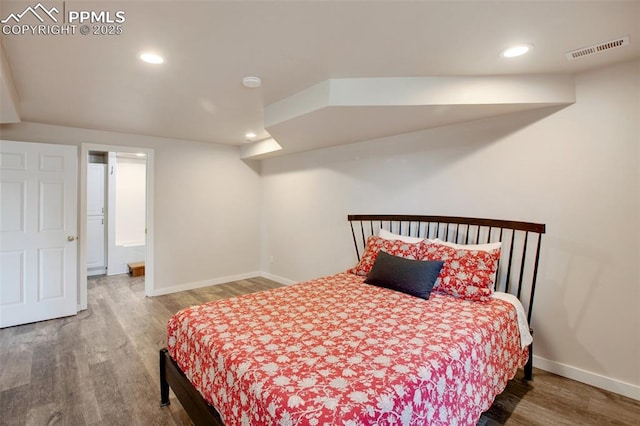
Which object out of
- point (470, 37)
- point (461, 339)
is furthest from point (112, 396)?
point (470, 37)

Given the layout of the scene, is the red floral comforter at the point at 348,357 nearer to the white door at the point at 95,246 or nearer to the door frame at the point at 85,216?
the door frame at the point at 85,216

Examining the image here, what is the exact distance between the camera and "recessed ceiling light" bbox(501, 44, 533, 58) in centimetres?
192

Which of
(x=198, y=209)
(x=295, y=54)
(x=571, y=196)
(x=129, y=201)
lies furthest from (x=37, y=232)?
(x=571, y=196)

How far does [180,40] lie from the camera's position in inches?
73.0

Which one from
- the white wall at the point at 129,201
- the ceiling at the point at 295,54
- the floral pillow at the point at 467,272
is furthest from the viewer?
the white wall at the point at 129,201

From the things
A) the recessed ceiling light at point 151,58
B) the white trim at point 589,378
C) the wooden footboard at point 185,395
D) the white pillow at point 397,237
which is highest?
the recessed ceiling light at point 151,58

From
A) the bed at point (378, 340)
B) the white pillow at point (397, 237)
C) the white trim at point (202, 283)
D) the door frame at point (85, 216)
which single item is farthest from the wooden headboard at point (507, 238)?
the door frame at point (85, 216)

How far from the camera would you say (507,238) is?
2.73m

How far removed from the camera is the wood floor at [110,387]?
1.99 m

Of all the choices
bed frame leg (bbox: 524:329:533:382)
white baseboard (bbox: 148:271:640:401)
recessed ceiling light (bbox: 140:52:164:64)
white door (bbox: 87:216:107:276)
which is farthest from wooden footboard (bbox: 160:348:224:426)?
white door (bbox: 87:216:107:276)

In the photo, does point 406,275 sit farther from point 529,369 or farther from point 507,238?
point 529,369

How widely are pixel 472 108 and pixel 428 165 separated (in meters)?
0.84

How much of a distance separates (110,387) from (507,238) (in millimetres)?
3511

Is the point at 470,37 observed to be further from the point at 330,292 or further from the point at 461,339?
the point at 330,292
